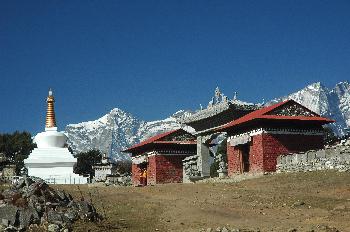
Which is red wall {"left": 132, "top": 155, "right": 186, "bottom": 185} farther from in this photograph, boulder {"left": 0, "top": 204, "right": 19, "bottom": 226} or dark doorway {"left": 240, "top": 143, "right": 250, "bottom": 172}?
boulder {"left": 0, "top": 204, "right": 19, "bottom": 226}

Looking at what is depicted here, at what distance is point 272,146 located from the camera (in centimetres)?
4275

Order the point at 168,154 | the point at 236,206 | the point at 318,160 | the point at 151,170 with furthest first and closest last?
the point at 151,170 → the point at 168,154 → the point at 318,160 → the point at 236,206

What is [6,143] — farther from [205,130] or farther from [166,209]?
[166,209]

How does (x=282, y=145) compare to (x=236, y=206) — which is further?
(x=282, y=145)

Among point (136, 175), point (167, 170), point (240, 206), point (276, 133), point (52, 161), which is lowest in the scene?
point (240, 206)

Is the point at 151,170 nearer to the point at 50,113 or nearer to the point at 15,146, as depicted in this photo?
the point at 50,113

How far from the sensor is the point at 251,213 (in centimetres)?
2405

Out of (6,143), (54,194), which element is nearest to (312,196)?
(54,194)

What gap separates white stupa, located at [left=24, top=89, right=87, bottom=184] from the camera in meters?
60.3

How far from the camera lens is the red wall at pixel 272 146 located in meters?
42.5

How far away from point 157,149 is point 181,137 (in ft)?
9.95

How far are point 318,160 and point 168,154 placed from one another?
2221 cm

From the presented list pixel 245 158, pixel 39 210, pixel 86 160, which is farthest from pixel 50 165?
pixel 86 160

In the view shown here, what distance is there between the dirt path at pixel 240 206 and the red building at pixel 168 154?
865 inches
